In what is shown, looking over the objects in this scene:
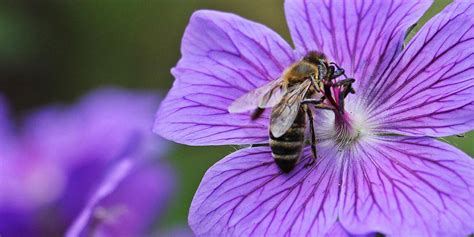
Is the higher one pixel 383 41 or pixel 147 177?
pixel 383 41

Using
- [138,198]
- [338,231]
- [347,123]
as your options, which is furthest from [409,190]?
[138,198]

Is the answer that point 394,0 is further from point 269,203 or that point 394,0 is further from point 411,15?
point 269,203

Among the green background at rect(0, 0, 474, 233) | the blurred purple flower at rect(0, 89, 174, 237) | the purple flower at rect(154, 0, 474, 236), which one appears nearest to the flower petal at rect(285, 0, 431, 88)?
the purple flower at rect(154, 0, 474, 236)

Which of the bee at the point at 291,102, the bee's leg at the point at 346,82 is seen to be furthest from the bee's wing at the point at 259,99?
the bee's leg at the point at 346,82

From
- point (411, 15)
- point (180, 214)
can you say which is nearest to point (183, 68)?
point (411, 15)

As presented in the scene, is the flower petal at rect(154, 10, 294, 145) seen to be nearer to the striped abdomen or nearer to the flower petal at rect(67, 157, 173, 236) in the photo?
the striped abdomen

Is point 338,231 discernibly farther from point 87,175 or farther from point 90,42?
point 90,42
